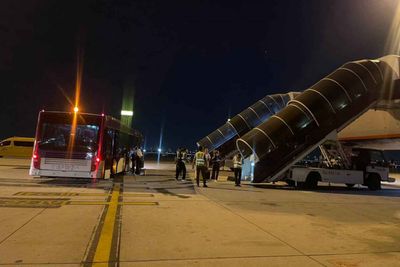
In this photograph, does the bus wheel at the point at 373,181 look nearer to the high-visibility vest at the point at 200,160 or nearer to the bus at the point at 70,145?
the high-visibility vest at the point at 200,160

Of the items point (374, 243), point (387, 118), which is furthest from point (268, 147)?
point (387, 118)

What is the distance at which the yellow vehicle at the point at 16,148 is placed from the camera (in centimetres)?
4397

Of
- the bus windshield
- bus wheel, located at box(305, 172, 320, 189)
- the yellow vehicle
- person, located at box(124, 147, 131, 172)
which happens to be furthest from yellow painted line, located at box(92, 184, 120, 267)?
the yellow vehicle

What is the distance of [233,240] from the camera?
24.6 ft

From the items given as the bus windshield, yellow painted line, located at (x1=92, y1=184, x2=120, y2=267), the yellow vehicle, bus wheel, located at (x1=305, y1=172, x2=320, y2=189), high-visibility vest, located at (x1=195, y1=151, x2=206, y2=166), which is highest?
the yellow vehicle

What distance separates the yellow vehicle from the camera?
1731 inches

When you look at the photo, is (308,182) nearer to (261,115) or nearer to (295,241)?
(295,241)

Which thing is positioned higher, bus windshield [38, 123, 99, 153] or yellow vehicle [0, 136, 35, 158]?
yellow vehicle [0, 136, 35, 158]

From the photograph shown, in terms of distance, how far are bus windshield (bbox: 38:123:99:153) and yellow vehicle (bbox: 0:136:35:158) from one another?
29682mm

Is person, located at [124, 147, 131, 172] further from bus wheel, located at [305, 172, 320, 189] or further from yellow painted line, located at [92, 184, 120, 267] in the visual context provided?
yellow painted line, located at [92, 184, 120, 267]

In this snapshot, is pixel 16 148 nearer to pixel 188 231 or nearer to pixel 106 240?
pixel 188 231

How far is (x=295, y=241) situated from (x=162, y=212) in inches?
146

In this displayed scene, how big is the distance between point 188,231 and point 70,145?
31.4 ft

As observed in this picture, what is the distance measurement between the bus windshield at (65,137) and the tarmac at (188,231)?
10.0ft
